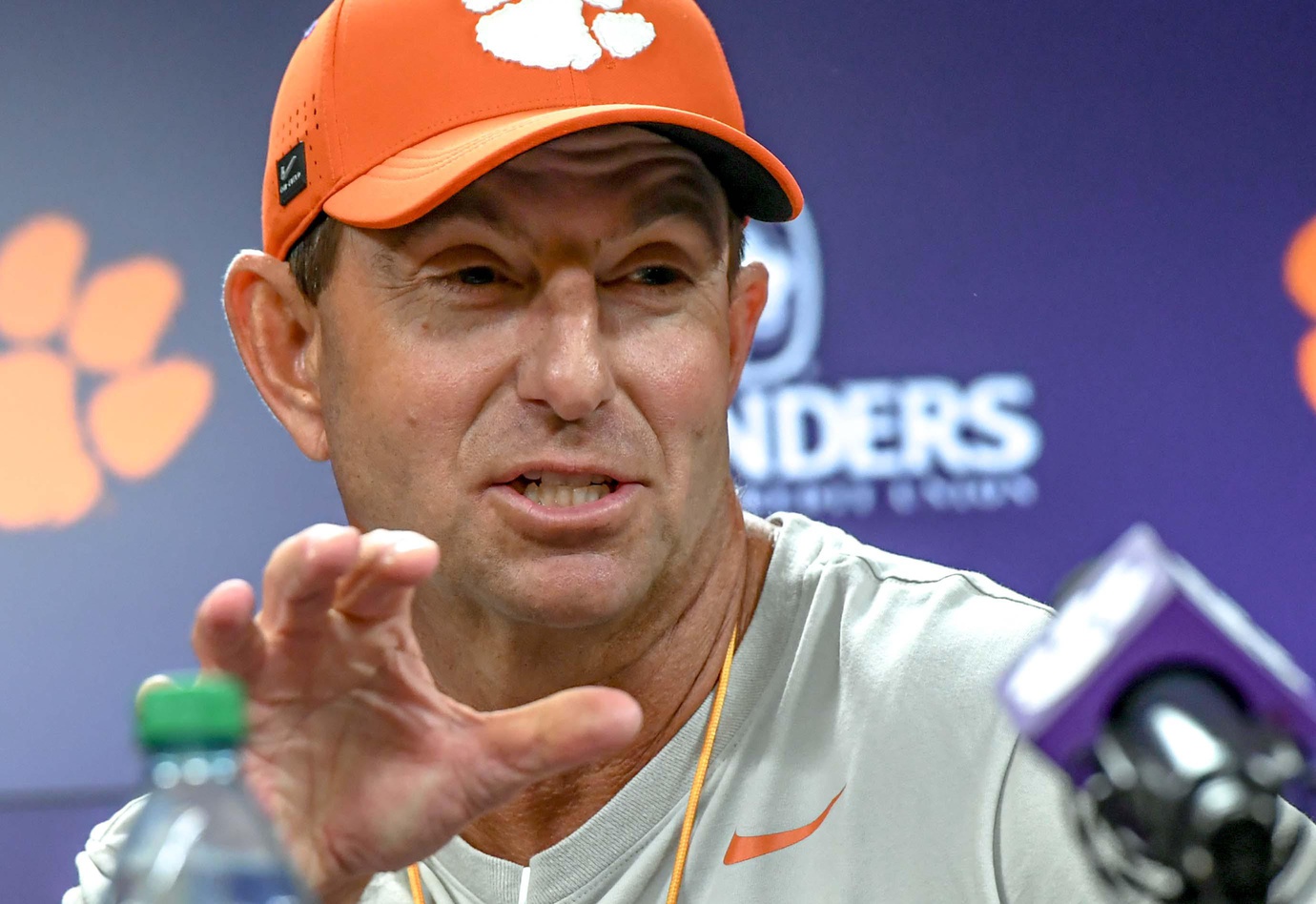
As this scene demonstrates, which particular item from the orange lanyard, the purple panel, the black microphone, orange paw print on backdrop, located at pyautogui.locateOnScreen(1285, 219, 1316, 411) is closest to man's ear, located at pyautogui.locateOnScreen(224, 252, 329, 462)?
the orange lanyard

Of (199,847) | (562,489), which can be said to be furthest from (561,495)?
(199,847)

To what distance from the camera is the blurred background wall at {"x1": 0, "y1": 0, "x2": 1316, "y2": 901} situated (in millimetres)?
2785

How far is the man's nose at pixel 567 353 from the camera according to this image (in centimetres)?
128

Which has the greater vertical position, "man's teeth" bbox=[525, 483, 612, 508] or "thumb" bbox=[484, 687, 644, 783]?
"man's teeth" bbox=[525, 483, 612, 508]

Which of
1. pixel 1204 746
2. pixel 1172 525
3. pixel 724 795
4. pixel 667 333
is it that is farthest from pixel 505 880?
pixel 1172 525

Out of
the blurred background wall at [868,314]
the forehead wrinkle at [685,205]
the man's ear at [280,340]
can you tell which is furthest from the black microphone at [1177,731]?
the blurred background wall at [868,314]

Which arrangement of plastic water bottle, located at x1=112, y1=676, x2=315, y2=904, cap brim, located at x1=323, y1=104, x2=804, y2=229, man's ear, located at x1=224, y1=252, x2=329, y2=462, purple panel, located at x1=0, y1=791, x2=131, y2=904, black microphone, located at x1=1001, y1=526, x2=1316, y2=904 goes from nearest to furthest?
black microphone, located at x1=1001, y1=526, x2=1316, y2=904 → plastic water bottle, located at x1=112, y1=676, x2=315, y2=904 → cap brim, located at x1=323, y1=104, x2=804, y2=229 → man's ear, located at x1=224, y1=252, x2=329, y2=462 → purple panel, located at x1=0, y1=791, x2=131, y2=904

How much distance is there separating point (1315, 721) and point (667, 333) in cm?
81

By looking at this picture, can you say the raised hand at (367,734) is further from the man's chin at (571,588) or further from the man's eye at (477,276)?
the man's eye at (477,276)

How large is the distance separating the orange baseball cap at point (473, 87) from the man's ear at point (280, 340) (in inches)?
4.6

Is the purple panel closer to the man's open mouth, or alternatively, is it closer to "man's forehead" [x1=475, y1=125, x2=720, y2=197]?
the man's open mouth

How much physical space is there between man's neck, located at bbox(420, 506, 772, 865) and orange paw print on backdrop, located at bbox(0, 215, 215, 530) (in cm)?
153

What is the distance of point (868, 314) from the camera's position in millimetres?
2846

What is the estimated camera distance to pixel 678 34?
1.44m
